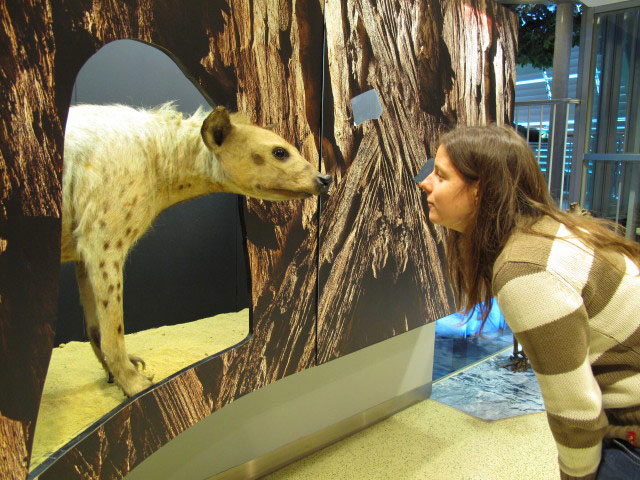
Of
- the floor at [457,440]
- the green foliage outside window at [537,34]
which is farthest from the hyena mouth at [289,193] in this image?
the green foliage outside window at [537,34]

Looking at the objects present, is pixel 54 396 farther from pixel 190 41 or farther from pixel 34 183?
pixel 190 41

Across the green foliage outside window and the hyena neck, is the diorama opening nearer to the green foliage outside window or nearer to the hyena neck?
the hyena neck

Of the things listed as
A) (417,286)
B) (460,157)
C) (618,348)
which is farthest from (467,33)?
(618,348)

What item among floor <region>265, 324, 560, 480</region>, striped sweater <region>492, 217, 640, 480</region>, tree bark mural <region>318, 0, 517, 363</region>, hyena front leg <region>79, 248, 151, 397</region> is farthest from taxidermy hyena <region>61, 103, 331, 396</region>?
floor <region>265, 324, 560, 480</region>

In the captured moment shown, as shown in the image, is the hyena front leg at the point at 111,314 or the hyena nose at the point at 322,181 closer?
the hyena front leg at the point at 111,314

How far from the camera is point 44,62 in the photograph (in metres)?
1.12

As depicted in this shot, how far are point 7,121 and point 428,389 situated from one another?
2.79m

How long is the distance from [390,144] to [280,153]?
739 mm

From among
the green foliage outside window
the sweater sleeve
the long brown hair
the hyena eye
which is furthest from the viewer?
the green foliage outside window

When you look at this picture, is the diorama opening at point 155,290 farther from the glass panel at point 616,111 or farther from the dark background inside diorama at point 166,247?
the glass panel at point 616,111

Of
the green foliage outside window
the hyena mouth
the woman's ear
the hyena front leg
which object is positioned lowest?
the hyena front leg

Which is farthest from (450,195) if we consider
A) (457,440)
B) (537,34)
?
(537,34)

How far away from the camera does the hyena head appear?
1516 millimetres

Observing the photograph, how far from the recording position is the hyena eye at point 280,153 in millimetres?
1630
